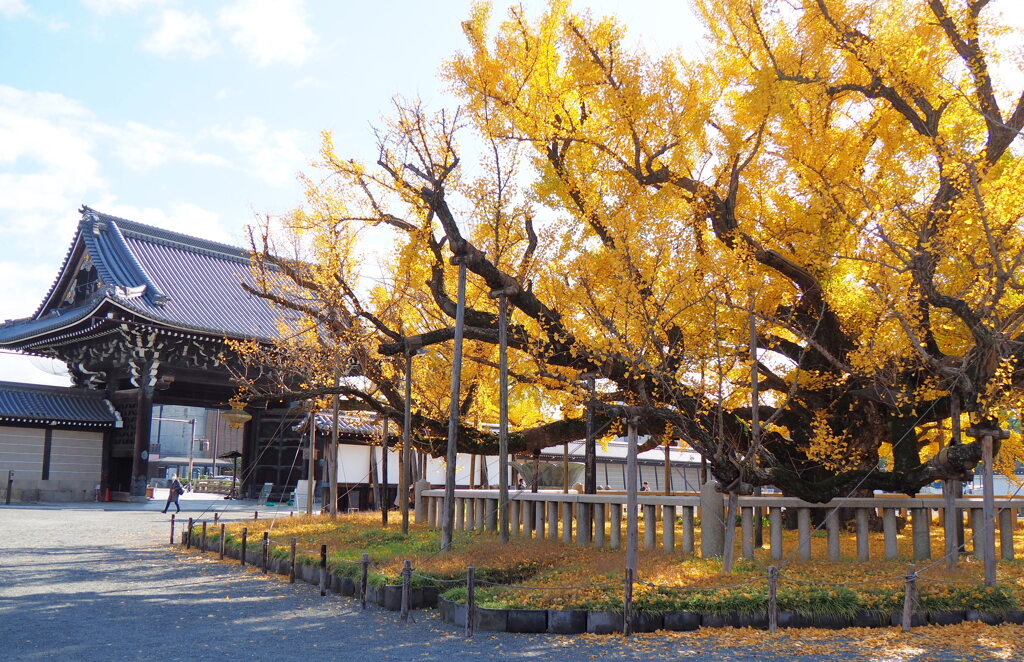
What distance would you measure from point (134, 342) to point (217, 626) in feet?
80.9

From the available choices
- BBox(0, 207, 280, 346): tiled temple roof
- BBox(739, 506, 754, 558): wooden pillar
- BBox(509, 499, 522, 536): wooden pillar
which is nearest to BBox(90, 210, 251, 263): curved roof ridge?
BBox(0, 207, 280, 346): tiled temple roof

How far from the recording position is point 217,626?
962cm

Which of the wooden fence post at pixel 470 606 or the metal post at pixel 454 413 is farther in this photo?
the metal post at pixel 454 413

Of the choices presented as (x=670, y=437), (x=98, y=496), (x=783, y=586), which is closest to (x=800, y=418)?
(x=670, y=437)

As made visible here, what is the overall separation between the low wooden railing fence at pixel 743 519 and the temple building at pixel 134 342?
49.5 ft

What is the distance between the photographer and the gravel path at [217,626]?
8312 mm

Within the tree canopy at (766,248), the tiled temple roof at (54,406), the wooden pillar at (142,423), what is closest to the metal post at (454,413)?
the tree canopy at (766,248)

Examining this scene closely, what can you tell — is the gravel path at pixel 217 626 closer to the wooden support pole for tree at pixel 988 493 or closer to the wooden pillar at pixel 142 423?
the wooden support pole for tree at pixel 988 493

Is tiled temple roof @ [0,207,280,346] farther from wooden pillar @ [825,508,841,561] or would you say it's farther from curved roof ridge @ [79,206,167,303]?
wooden pillar @ [825,508,841,561]

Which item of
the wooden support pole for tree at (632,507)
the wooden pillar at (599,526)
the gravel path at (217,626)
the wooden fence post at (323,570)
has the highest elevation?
the wooden support pole for tree at (632,507)

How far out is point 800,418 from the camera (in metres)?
15.4

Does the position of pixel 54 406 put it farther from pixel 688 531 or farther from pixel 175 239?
pixel 688 531

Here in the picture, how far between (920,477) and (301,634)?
9.53 m

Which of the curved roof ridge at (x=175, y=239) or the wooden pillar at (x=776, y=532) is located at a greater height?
the curved roof ridge at (x=175, y=239)
